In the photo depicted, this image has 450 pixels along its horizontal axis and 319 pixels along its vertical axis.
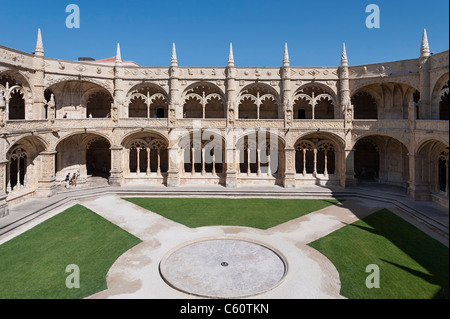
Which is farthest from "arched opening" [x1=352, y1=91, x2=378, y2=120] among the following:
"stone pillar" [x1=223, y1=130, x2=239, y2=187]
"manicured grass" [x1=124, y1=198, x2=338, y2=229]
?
"stone pillar" [x1=223, y1=130, x2=239, y2=187]

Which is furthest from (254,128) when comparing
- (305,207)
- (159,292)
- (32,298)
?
(32,298)

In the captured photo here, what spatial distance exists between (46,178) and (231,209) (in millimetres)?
15432

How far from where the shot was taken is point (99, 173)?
32.7m

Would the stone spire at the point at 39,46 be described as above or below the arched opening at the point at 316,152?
above

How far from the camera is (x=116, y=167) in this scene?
27.1 m

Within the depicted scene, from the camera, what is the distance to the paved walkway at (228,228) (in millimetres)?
10312

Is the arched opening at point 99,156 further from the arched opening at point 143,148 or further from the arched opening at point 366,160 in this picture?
the arched opening at point 366,160

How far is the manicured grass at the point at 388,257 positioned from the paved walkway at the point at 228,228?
59 centimetres

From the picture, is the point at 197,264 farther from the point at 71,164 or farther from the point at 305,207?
the point at 71,164

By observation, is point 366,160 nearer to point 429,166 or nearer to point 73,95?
point 429,166

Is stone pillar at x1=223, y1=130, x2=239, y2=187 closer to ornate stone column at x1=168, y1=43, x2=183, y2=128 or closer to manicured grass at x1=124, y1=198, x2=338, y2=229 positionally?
manicured grass at x1=124, y1=198, x2=338, y2=229

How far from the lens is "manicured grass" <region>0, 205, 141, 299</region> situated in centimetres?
1033

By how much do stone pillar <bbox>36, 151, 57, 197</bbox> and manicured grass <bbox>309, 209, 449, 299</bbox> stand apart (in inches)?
821

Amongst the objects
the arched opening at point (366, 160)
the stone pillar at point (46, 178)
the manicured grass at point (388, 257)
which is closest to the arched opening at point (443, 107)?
the arched opening at point (366, 160)
